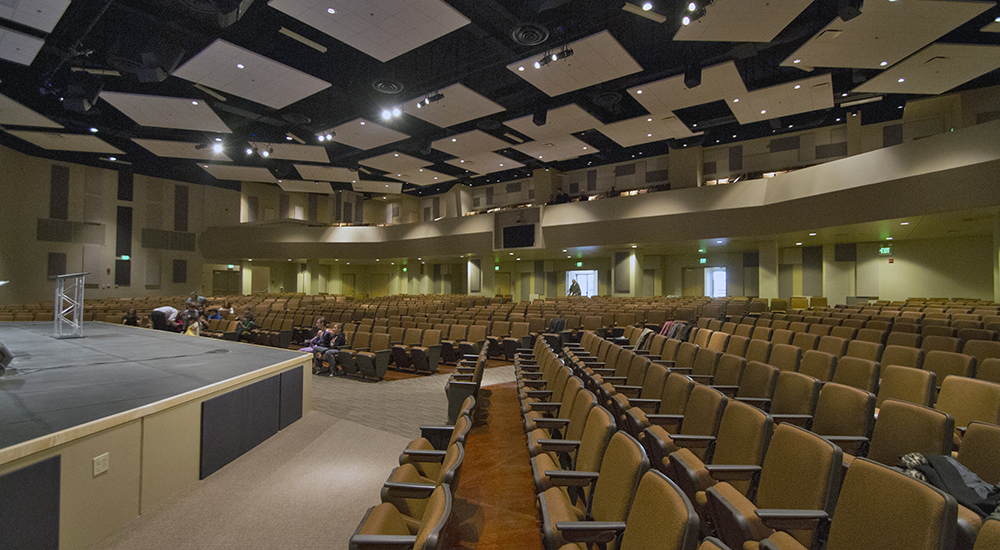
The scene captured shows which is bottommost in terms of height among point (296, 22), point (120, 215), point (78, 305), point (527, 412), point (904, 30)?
point (527, 412)

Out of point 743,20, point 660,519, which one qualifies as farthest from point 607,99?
point 660,519

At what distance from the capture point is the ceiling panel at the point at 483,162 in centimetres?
1510

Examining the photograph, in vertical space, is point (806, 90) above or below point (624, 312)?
above

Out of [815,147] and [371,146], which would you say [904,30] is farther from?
[371,146]

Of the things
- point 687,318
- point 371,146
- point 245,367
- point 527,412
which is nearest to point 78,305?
point 245,367

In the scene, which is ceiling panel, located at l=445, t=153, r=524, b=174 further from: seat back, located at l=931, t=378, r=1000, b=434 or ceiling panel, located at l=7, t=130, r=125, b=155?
seat back, located at l=931, t=378, r=1000, b=434

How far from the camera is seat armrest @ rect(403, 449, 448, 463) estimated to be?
2291 mm

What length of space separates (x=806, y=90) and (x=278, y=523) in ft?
40.2

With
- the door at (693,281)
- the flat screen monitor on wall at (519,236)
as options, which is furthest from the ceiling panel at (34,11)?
the door at (693,281)

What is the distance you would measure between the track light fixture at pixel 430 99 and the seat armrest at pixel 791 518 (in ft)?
32.7

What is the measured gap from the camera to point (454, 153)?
47.7 ft

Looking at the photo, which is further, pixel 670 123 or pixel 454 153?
pixel 454 153

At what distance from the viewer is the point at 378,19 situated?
712 centimetres

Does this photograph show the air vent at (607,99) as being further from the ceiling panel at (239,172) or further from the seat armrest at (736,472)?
the ceiling panel at (239,172)
